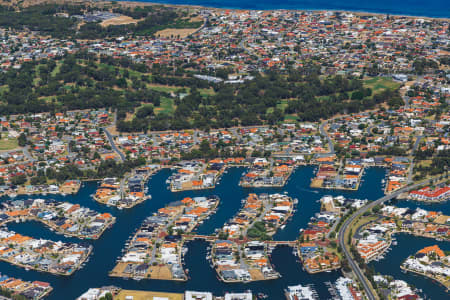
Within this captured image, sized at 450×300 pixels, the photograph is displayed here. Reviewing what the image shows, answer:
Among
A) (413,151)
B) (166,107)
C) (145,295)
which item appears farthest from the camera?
(166,107)

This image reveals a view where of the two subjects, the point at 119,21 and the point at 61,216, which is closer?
the point at 61,216

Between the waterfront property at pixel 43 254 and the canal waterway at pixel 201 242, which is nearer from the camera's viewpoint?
the canal waterway at pixel 201 242

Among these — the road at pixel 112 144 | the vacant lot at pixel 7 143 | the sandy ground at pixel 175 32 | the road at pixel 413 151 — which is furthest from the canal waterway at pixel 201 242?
the sandy ground at pixel 175 32

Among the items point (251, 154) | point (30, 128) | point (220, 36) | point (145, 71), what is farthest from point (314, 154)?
point (220, 36)

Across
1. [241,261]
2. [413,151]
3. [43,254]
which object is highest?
[413,151]

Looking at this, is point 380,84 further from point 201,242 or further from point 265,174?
point 201,242

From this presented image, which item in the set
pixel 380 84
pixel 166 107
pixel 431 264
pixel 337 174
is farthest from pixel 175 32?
pixel 431 264

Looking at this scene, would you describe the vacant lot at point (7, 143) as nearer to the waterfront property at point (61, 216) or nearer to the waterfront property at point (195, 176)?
the waterfront property at point (61, 216)
